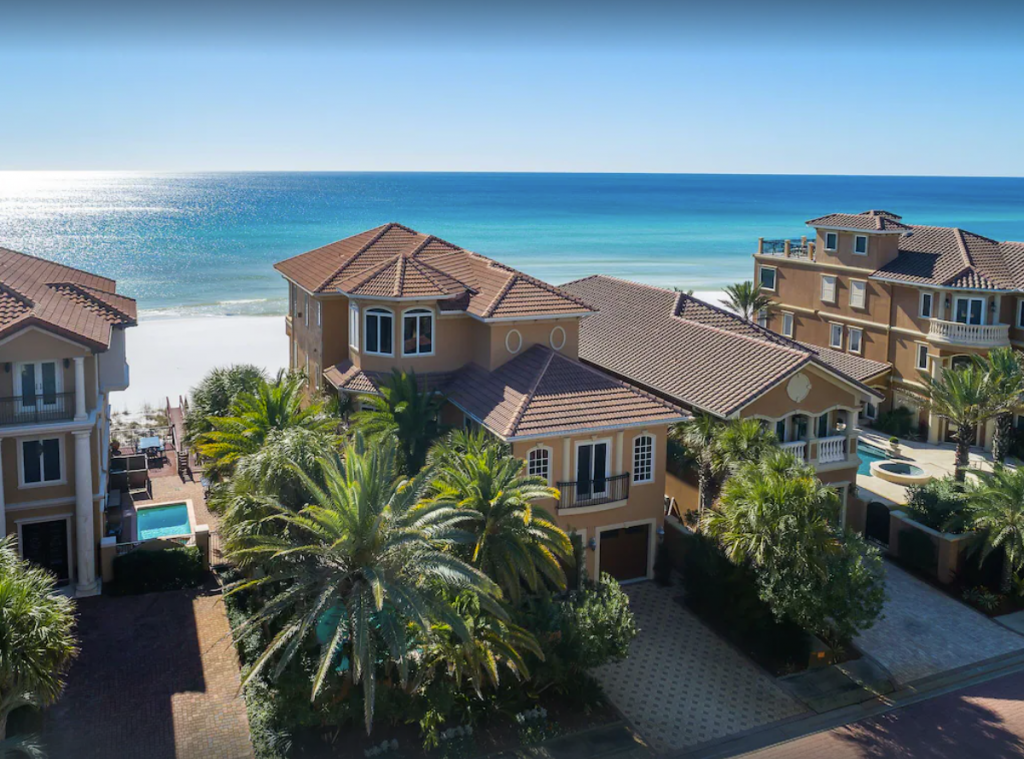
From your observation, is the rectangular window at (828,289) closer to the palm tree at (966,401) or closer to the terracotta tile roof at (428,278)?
the palm tree at (966,401)

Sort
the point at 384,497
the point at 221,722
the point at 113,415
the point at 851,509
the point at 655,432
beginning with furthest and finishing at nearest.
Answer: the point at 113,415, the point at 851,509, the point at 655,432, the point at 221,722, the point at 384,497

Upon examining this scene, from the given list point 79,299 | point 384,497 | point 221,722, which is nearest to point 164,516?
point 79,299

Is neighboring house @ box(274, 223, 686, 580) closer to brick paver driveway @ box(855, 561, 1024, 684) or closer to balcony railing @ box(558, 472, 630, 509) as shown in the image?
balcony railing @ box(558, 472, 630, 509)

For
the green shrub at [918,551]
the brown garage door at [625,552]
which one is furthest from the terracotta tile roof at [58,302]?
the green shrub at [918,551]

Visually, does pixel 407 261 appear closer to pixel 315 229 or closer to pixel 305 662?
pixel 305 662

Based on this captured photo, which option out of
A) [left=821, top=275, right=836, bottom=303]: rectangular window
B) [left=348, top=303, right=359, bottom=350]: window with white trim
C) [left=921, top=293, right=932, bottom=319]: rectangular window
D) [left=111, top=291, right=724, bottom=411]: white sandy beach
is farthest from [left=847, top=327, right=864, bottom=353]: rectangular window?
[left=111, top=291, right=724, bottom=411]: white sandy beach

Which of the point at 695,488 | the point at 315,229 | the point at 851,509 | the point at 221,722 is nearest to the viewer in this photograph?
the point at 221,722

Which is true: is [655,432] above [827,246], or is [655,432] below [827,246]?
below
